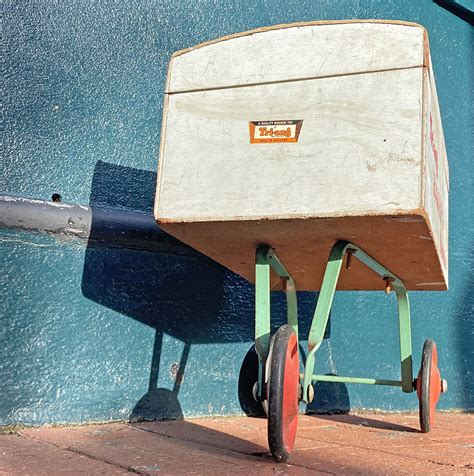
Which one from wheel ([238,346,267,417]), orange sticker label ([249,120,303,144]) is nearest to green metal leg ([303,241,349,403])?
orange sticker label ([249,120,303,144])

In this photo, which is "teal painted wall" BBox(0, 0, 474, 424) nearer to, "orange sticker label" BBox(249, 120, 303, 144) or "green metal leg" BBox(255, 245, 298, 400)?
"green metal leg" BBox(255, 245, 298, 400)

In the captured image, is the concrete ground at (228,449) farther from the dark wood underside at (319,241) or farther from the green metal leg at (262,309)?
the dark wood underside at (319,241)

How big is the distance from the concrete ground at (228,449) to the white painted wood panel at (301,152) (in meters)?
0.47

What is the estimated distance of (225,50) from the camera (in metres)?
1.47

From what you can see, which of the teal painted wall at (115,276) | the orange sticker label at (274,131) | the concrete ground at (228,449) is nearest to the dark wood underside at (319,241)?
the orange sticker label at (274,131)

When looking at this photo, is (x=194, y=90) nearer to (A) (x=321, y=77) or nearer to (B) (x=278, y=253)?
(A) (x=321, y=77)

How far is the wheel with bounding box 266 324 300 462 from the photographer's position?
1261 mm

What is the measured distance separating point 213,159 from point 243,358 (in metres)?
0.81

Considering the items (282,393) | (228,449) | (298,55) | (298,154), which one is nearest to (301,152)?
(298,154)

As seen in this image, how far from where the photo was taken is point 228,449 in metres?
1.48

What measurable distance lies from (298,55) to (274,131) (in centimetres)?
16

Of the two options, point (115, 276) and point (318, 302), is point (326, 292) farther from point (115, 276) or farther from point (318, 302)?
point (115, 276)

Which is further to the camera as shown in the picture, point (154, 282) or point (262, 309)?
point (154, 282)

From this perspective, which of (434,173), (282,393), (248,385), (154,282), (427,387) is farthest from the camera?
(248,385)
